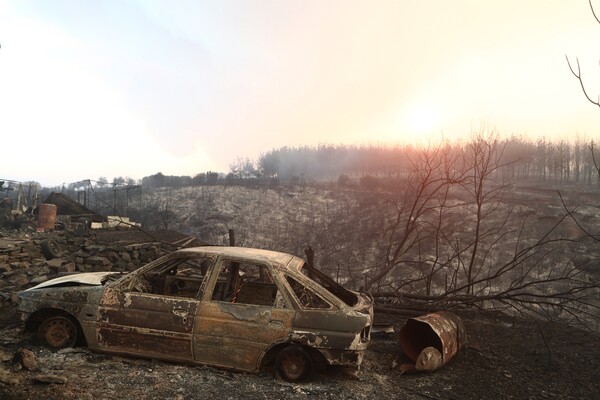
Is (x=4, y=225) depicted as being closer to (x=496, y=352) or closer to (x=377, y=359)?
(x=377, y=359)

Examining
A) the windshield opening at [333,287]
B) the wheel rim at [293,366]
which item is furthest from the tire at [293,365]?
the windshield opening at [333,287]

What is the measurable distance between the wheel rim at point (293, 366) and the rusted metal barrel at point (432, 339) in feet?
5.71

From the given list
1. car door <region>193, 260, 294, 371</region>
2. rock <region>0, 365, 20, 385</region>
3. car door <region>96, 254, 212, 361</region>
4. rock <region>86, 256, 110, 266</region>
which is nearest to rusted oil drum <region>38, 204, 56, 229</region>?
rock <region>86, 256, 110, 266</region>

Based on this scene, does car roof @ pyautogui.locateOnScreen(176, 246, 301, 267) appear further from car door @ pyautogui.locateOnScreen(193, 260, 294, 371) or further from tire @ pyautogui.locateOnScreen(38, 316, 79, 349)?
tire @ pyautogui.locateOnScreen(38, 316, 79, 349)

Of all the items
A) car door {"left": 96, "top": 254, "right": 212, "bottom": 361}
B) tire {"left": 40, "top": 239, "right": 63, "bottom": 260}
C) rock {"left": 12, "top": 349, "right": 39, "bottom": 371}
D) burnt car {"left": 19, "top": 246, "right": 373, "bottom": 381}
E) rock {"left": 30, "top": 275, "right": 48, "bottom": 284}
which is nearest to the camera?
rock {"left": 12, "top": 349, "right": 39, "bottom": 371}

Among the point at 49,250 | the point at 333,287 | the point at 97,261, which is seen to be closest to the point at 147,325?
the point at 333,287

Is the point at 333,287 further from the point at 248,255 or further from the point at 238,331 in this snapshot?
the point at 238,331

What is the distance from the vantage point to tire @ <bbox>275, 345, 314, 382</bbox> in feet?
14.2

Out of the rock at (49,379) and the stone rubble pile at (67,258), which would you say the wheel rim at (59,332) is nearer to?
the rock at (49,379)

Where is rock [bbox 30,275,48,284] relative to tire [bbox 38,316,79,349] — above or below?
below

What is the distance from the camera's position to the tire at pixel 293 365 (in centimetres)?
433

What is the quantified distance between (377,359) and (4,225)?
18393 mm

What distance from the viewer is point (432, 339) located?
5926mm

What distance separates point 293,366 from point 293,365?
0.01 meters
